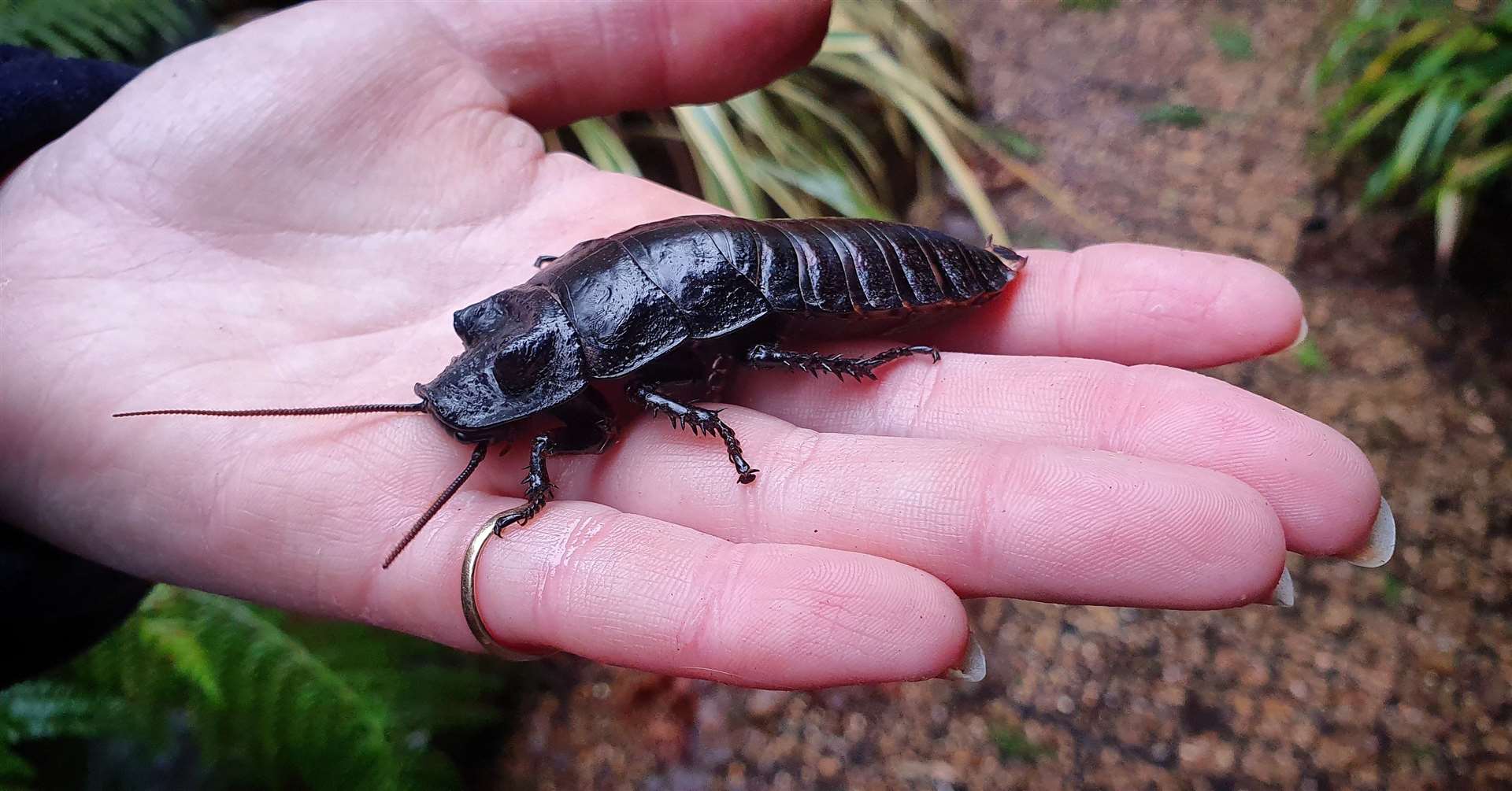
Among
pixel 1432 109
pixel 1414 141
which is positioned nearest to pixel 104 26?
pixel 1414 141

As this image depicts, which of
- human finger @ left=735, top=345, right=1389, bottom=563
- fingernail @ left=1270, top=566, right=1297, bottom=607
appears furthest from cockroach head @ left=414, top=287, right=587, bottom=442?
fingernail @ left=1270, top=566, right=1297, bottom=607

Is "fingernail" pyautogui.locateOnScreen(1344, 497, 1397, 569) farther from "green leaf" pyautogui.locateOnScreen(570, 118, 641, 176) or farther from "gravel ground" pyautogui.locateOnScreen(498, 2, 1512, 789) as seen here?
"green leaf" pyautogui.locateOnScreen(570, 118, 641, 176)

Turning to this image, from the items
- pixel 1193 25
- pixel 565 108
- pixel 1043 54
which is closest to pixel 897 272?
pixel 565 108

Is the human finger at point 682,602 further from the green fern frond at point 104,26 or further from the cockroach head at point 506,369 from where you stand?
the green fern frond at point 104,26

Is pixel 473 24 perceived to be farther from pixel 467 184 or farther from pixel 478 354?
pixel 478 354

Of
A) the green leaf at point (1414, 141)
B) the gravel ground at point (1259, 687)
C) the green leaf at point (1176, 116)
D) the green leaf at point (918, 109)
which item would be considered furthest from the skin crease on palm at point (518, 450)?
the green leaf at point (1176, 116)

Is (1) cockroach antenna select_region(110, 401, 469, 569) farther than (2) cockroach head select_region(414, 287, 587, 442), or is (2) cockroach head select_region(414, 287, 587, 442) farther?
(2) cockroach head select_region(414, 287, 587, 442)

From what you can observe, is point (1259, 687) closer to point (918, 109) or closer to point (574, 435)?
point (574, 435)
